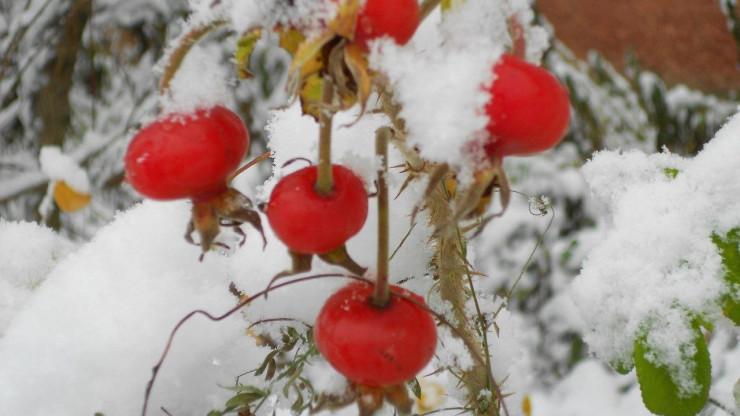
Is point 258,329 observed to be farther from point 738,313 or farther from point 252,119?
point 252,119

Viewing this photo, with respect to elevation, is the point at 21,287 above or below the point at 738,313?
below

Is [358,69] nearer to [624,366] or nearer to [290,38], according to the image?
[290,38]

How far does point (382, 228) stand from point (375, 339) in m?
0.06

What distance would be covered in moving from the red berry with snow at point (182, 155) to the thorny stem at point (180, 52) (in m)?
0.02

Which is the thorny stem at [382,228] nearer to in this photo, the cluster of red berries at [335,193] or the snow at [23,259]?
the cluster of red berries at [335,193]

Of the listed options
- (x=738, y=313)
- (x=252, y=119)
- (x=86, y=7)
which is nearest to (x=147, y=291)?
(x=738, y=313)

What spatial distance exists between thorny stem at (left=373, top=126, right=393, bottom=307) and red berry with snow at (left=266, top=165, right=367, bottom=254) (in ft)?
0.05

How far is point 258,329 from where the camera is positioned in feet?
2.06

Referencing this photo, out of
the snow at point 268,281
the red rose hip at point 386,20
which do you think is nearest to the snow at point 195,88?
the snow at point 268,281

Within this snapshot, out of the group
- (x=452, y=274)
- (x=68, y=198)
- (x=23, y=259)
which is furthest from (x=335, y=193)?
→ (x=68, y=198)

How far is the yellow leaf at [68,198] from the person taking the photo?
46.1 inches

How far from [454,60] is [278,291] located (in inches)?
13.0

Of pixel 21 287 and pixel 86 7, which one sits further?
pixel 86 7

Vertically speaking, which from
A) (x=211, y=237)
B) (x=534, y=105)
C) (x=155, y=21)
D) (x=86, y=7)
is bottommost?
(x=155, y=21)
